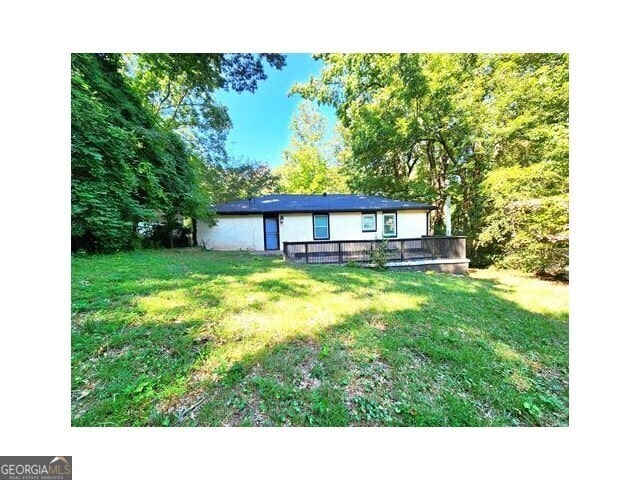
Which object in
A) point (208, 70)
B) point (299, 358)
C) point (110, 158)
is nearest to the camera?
point (299, 358)

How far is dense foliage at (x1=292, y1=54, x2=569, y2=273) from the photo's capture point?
6734 mm

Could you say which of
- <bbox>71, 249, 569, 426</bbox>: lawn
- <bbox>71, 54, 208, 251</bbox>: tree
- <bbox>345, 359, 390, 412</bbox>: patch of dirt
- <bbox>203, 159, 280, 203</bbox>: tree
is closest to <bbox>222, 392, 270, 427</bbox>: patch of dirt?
<bbox>71, 249, 569, 426</bbox>: lawn

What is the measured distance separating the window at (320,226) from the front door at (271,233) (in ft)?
5.46

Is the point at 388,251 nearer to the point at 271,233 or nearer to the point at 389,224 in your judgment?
the point at 389,224

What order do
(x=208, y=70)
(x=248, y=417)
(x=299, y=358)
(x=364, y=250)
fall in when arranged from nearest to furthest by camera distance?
1. (x=248, y=417)
2. (x=299, y=358)
3. (x=208, y=70)
4. (x=364, y=250)

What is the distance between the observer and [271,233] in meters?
10.4

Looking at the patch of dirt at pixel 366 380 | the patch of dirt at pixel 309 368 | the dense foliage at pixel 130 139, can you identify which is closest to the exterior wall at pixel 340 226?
the dense foliage at pixel 130 139

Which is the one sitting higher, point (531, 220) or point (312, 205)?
point (312, 205)

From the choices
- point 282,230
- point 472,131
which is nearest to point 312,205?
point 282,230

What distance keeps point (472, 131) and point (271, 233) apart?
32.9ft

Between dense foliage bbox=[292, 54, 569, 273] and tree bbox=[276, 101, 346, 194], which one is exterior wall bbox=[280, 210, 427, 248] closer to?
dense foliage bbox=[292, 54, 569, 273]

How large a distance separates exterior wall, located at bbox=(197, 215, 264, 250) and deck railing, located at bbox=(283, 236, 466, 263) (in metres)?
3.29

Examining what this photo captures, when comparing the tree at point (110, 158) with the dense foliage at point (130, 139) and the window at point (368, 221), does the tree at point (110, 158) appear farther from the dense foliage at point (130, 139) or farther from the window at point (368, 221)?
the window at point (368, 221)
